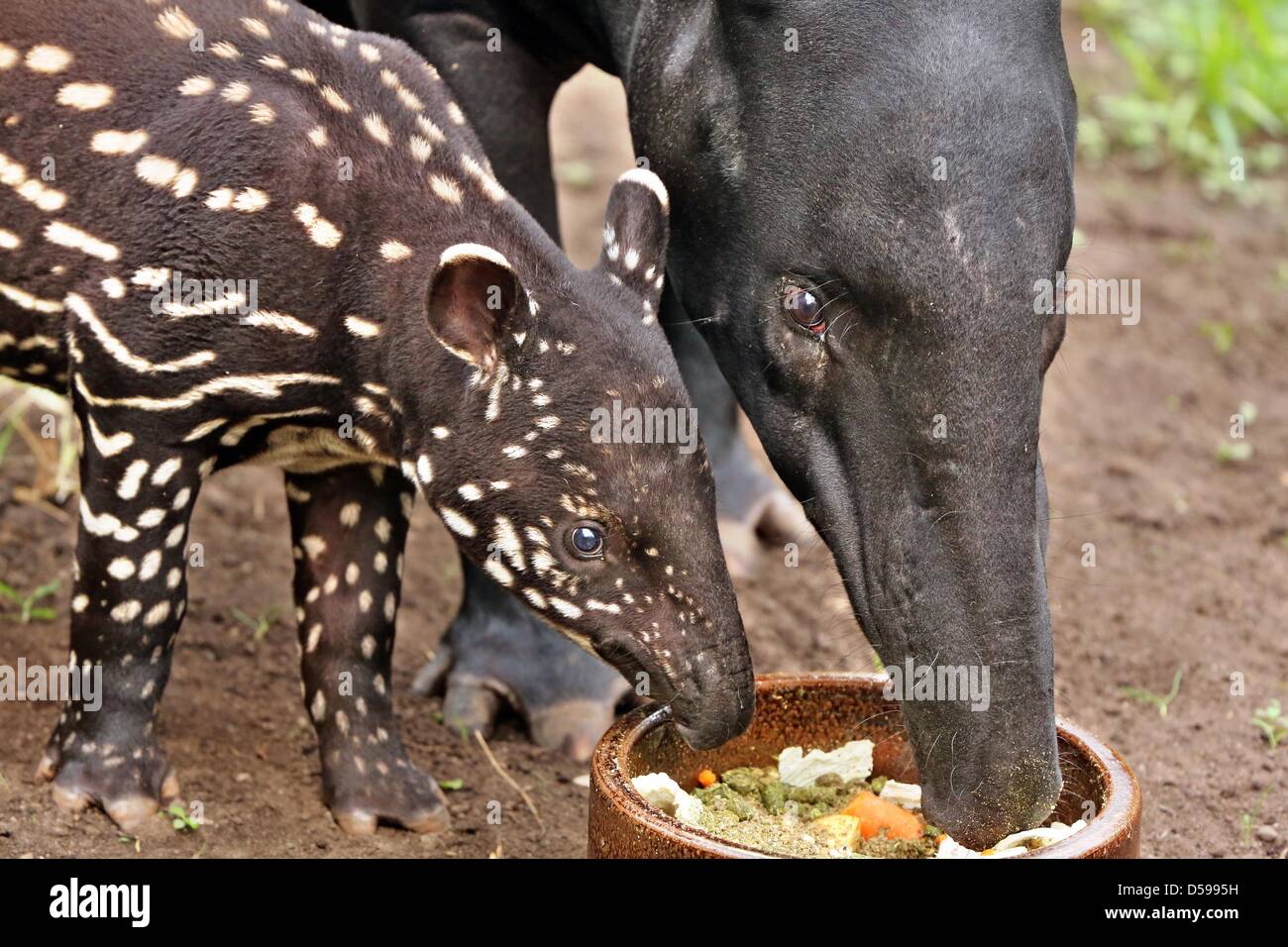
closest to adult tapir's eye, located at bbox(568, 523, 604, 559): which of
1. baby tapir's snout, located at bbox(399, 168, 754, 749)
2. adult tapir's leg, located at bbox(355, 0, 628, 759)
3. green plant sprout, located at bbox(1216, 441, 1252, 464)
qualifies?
baby tapir's snout, located at bbox(399, 168, 754, 749)

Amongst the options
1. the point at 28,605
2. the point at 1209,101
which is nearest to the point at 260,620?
the point at 28,605

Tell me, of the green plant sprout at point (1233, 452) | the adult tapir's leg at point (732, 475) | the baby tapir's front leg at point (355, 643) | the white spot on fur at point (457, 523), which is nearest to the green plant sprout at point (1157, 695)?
the adult tapir's leg at point (732, 475)

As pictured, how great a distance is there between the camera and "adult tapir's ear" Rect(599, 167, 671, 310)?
156 inches

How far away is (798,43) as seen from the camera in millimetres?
3994

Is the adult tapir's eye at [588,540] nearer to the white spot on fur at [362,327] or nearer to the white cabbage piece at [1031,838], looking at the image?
the white spot on fur at [362,327]

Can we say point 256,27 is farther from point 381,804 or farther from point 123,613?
point 381,804

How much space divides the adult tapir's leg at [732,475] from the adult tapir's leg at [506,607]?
762 millimetres

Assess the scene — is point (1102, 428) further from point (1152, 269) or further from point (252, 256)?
point (252, 256)

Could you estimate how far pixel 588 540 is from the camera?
12.4 ft

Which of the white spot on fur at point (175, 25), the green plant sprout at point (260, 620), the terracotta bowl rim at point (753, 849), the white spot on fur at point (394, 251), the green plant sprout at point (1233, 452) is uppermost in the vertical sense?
A: the white spot on fur at point (175, 25)

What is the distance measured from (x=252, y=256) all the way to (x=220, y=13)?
0.61 metres

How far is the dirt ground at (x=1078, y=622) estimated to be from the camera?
4523 millimetres

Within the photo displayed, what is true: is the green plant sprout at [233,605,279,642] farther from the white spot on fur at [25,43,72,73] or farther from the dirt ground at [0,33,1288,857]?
the white spot on fur at [25,43,72,73]

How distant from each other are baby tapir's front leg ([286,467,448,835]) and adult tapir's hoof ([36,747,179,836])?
0.42 metres
